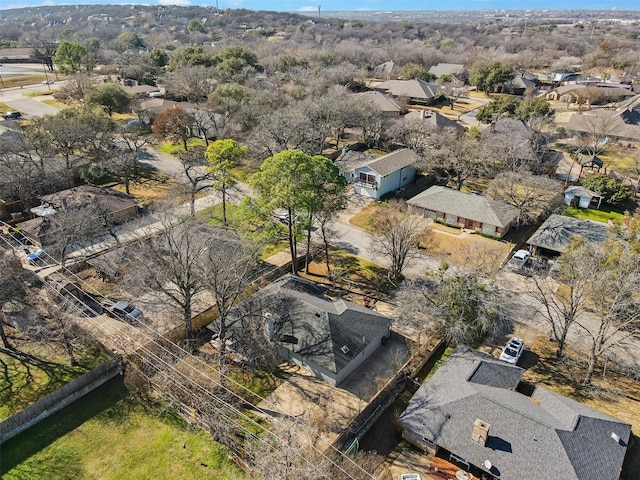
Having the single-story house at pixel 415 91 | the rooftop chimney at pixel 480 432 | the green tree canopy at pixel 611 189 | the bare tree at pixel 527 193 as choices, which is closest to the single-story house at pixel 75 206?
the rooftop chimney at pixel 480 432

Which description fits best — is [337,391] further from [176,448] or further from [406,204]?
[406,204]

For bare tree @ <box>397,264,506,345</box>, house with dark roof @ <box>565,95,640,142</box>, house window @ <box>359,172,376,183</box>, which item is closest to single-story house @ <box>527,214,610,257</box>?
bare tree @ <box>397,264,506,345</box>

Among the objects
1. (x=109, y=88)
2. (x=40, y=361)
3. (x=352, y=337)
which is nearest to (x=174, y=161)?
(x=109, y=88)

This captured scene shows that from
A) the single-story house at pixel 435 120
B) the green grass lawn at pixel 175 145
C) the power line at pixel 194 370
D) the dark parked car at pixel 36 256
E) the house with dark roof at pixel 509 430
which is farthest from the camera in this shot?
the green grass lawn at pixel 175 145

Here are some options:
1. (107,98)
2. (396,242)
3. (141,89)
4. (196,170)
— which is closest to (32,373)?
(396,242)

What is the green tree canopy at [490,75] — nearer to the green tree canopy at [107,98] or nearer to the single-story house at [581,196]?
the single-story house at [581,196]
